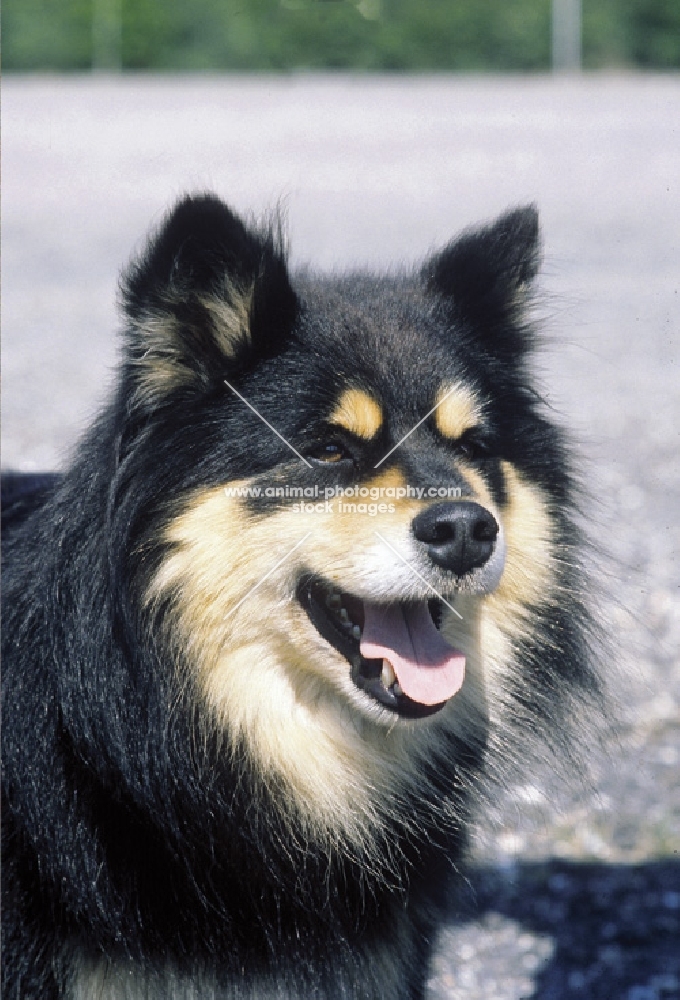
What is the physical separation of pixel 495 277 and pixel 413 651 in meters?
0.97

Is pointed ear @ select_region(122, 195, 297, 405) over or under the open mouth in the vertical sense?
over

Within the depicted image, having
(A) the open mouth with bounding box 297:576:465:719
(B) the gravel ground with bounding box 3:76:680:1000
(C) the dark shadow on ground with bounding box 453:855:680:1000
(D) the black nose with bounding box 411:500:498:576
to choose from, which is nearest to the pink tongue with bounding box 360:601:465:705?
(A) the open mouth with bounding box 297:576:465:719

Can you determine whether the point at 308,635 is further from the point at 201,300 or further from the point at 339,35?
the point at 339,35

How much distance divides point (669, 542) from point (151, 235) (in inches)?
184

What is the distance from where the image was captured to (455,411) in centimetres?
246

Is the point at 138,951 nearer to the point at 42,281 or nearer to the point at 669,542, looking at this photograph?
the point at 669,542

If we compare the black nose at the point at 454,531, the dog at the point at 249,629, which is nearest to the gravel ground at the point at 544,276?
the dog at the point at 249,629

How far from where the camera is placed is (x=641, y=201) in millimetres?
11422

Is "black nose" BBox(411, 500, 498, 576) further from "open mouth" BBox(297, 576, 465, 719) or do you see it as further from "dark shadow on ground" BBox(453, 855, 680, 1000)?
"dark shadow on ground" BBox(453, 855, 680, 1000)

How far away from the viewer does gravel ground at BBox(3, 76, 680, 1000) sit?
10.8 feet

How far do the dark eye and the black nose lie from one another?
0.25 metres

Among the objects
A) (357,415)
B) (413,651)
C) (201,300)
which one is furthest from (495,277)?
(413,651)

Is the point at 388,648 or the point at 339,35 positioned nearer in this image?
the point at 388,648

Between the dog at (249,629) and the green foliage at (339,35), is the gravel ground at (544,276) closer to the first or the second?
the dog at (249,629)
